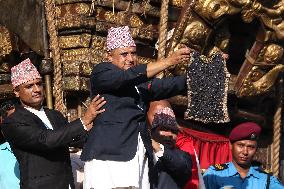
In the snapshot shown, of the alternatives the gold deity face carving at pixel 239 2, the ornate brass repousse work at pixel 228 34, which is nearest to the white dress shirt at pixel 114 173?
the ornate brass repousse work at pixel 228 34

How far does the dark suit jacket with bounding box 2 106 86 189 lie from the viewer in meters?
6.01

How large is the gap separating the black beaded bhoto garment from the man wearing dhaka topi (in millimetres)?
749

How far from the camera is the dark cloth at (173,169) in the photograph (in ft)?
20.8

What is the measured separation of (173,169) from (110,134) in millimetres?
710

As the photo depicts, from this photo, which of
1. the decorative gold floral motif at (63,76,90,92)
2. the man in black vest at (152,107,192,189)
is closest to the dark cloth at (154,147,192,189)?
the man in black vest at (152,107,192,189)

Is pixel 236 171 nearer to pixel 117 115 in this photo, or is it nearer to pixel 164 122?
pixel 164 122

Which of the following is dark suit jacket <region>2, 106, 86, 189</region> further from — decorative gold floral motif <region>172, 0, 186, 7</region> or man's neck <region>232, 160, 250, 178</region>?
decorative gold floral motif <region>172, 0, 186, 7</region>

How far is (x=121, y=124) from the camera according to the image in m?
5.91

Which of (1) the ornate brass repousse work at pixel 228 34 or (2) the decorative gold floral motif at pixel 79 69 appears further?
(1) the ornate brass repousse work at pixel 228 34

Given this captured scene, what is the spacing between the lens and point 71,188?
627cm

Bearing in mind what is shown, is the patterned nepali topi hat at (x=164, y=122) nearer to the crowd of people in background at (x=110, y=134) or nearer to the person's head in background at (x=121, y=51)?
the crowd of people in background at (x=110, y=134)

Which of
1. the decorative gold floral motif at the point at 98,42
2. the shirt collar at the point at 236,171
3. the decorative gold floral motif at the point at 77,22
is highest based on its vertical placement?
the decorative gold floral motif at the point at 77,22

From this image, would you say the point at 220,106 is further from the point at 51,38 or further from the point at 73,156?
the point at 51,38

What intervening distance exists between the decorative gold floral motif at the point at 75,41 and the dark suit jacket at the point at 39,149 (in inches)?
81.4
